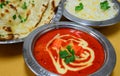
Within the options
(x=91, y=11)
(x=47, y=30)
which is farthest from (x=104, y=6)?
(x=47, y=30)

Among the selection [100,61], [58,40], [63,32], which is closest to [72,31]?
[63,32]

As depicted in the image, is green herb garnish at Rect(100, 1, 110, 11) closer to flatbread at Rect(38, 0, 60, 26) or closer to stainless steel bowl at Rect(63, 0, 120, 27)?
stainless steel bowl at Rect(63, 0, 120, 27)

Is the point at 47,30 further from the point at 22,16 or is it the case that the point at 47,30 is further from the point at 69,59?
the point at 69,59

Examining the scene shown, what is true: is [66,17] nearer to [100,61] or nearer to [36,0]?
[36,0]

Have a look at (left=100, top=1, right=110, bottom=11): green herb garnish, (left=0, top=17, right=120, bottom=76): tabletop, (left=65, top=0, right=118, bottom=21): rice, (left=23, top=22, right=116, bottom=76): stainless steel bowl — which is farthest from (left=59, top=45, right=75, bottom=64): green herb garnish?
(left=100, top=1, right=110, bottom=11): green herb garnish

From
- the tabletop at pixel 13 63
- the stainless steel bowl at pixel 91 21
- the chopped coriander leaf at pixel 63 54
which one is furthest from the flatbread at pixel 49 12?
the chopped coriander leaf at pixel 63 54

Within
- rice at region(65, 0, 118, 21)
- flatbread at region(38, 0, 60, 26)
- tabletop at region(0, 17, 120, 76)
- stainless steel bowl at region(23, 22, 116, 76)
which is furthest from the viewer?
rice at region(65, 0, 118, 21)
